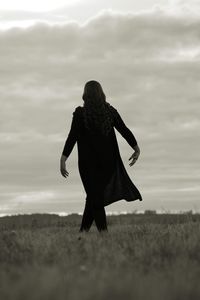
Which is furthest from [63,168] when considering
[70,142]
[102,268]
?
[102,268]

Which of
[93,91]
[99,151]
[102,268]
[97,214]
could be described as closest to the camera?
[102,268]

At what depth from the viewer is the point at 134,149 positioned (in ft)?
36.9

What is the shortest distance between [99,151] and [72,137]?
1.53 feet

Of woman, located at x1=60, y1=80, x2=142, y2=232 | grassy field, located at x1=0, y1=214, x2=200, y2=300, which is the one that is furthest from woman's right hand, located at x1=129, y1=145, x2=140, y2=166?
grassy field, located at x1=0, y1=214, x2=200, y2=300

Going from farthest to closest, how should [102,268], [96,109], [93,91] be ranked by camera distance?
[96,109]
[93,91]
[102,268]

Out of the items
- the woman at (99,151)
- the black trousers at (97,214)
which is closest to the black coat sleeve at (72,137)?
the woman at (99,151)

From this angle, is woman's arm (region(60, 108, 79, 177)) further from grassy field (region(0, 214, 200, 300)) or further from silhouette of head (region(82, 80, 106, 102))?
grassy field (region(0, 214, 200, 300))

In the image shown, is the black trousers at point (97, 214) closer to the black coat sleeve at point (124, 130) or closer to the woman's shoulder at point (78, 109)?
the black coat sleeve at point (124, 130)

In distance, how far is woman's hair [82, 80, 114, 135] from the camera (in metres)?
10.6

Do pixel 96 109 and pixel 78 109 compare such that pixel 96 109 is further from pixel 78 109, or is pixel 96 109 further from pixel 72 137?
pixel 72 137

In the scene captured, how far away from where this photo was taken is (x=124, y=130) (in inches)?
438

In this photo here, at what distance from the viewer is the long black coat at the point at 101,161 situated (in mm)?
10875

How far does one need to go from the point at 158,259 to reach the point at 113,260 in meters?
0.45

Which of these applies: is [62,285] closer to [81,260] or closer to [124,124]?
[81,260]
